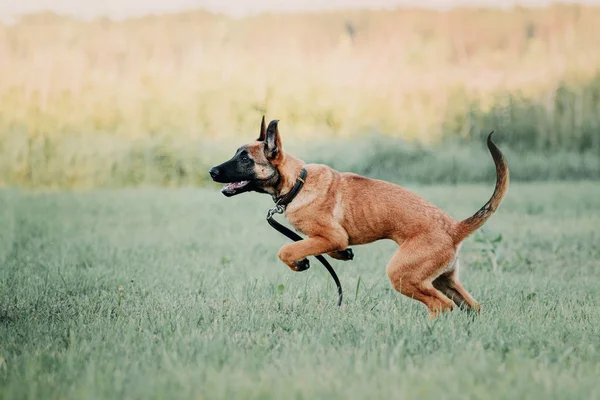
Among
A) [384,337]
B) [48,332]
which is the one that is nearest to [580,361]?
[384,337]

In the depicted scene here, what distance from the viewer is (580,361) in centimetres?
450

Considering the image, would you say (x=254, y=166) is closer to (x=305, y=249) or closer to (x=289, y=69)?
(x=305, y=249)

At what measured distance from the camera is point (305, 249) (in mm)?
6051

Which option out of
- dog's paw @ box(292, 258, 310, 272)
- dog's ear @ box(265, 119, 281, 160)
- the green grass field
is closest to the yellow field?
the green grass field

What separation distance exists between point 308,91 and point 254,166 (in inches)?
531

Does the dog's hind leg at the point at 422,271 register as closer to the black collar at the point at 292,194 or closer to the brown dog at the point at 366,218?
the brown dog at the point at 366,218

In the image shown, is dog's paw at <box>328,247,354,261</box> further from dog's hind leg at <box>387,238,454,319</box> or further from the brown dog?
dog's hind leg at <box>387,238,454,319</box>

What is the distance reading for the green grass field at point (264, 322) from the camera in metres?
3.89

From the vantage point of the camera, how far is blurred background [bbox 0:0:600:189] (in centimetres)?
1820

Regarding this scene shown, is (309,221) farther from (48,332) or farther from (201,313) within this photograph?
(48,332)

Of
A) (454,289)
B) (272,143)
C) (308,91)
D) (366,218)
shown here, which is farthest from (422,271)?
(308,91)

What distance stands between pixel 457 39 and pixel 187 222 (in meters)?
13.0

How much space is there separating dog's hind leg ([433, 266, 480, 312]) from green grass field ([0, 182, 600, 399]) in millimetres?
266

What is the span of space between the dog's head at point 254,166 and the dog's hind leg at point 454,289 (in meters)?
1.64
